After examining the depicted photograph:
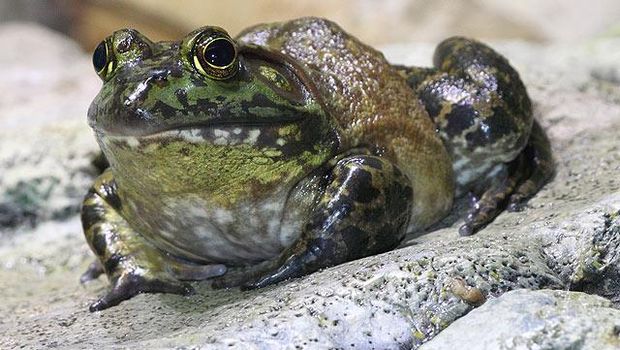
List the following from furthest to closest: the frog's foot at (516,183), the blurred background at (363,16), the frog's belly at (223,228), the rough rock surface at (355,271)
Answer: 1. the blurred background at (363,16)
2. the frog's foot at (516,183)
3. the frog's belly at (223,228)
4. the rough rock surface at (355,271)

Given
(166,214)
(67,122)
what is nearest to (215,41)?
(166,214)

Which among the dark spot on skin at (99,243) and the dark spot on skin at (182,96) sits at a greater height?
the dark spot on skin at (182,96)

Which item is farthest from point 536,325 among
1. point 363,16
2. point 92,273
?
point 363,16

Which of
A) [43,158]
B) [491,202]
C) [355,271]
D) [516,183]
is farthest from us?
[43,158]

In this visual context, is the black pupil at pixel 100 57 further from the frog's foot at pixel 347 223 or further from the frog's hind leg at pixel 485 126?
the frog's hind leg at pixel 485 126

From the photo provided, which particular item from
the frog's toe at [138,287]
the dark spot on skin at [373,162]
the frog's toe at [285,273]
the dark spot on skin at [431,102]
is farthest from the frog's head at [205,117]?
the dark spot on skin at [431,102]

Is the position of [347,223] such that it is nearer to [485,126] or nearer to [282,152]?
[282,152]
